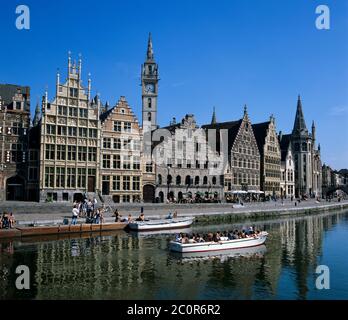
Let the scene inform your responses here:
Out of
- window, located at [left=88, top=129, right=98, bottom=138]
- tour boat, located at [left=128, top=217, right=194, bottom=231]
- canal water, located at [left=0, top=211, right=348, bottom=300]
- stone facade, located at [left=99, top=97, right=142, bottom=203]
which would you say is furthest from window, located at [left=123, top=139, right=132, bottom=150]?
canal water, located at [left=0, top=211, right=348, bottom=300]

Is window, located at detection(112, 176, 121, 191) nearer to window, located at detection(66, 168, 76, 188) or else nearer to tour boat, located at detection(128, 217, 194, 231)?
window, located at detection(66, 168, 76, 188)

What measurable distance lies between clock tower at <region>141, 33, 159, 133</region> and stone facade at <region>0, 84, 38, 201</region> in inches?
914

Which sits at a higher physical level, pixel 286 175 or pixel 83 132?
pixel 83 132

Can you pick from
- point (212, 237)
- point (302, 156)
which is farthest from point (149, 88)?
point (302, 156)

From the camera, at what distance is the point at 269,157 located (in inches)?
3305

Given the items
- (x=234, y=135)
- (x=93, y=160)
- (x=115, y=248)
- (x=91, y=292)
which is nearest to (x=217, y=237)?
(x=115, y=248)

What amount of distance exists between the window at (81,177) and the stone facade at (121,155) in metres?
2.35

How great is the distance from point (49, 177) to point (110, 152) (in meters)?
8.97

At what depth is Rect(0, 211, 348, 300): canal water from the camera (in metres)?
19.1

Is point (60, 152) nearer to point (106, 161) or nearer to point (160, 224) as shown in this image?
point (106, 161)

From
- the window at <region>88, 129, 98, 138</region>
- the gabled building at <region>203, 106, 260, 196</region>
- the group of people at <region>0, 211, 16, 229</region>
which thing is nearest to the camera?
the group of people at <region>0, 211, 16, 229</region>

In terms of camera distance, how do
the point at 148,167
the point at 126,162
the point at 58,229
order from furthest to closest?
the point at 148,167
the point at 126,162
the point at 58,229

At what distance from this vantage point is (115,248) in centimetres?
2947

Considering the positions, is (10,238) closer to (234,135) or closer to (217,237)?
(217,237)
